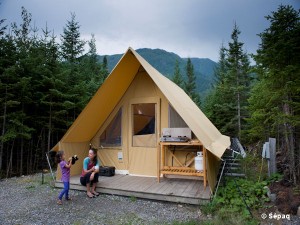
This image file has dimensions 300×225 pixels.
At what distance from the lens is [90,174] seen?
4.70 m

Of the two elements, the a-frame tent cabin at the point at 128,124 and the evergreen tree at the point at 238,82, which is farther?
the evergreen tree at the point at 238,82

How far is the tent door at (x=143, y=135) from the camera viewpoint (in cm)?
599

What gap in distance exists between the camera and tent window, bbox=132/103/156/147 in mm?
6086

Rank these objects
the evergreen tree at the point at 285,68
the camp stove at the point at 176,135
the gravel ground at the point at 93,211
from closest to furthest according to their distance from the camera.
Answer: the gravel ground at the point at 93,211 < the evergreen tree at the point at 285,68 < the camp stove at the point at 176,135

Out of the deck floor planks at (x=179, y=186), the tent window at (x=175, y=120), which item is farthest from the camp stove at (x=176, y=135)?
Answer: the deck floor planks at (x=179, y=186)

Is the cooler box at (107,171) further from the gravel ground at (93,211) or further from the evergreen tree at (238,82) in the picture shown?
the evergreen tree at (238,82)

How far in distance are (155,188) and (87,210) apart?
1436mm

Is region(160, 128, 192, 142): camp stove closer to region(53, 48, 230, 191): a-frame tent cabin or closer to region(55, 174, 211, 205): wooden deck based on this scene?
region(53, 48, 230, 191): a-frame tent cabin

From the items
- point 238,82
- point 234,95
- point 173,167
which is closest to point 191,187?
point 173,167

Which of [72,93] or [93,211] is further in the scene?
[72,93]

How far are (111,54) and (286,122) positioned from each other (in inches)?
3771

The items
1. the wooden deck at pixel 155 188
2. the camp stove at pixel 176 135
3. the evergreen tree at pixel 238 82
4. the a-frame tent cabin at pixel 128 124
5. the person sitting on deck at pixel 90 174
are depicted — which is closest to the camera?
the wooden deck at pixel 155 188

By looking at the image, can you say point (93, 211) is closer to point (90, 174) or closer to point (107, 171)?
point (90, 174)

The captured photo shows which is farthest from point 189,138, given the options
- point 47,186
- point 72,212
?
point 47,186
